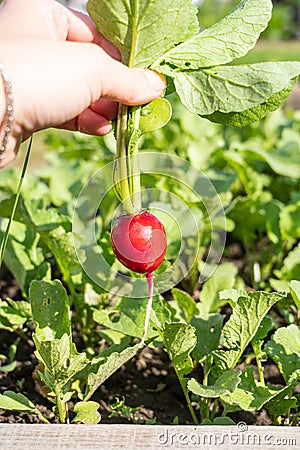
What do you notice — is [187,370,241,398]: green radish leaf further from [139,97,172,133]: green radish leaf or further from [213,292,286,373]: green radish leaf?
[139,97,172,133]: green radish leaf

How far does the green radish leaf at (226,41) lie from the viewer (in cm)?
133

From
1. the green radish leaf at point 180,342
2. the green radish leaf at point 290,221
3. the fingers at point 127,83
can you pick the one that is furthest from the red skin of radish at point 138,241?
the green radish leaf at point 290,221

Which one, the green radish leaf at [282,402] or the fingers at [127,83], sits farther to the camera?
the green radish leaf at [282,402]

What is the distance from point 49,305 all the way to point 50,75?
0.64 meters

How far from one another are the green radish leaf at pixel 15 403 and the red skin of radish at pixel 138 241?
0.36 m

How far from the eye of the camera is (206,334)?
159 centimetres

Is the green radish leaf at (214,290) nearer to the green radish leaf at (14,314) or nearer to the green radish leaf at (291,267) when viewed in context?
the green radish leaf at (291,267)

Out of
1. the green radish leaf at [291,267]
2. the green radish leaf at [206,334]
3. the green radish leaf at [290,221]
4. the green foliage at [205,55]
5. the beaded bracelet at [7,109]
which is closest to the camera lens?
the beaded bracelet at [7,109]

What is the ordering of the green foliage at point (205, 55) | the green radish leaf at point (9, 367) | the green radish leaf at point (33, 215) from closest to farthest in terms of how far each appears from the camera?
the green foliage at point (205, 55)
the green radish leaf at point (9, 367)
the green radish leaf at point (33, 215)

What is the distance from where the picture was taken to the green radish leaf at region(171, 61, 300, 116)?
50.8 inches

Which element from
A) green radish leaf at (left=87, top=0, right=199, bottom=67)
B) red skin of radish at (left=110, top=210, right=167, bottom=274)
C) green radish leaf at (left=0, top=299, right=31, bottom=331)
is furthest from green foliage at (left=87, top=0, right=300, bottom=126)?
green radish leaf at (left=0, top=299, right=31, bottom=331)

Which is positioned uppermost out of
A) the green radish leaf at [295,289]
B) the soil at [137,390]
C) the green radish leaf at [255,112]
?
the green radish leaf at [255,112]

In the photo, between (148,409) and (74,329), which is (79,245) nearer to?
(74,329)

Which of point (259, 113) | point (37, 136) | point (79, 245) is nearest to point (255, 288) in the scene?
point (79, 245)
